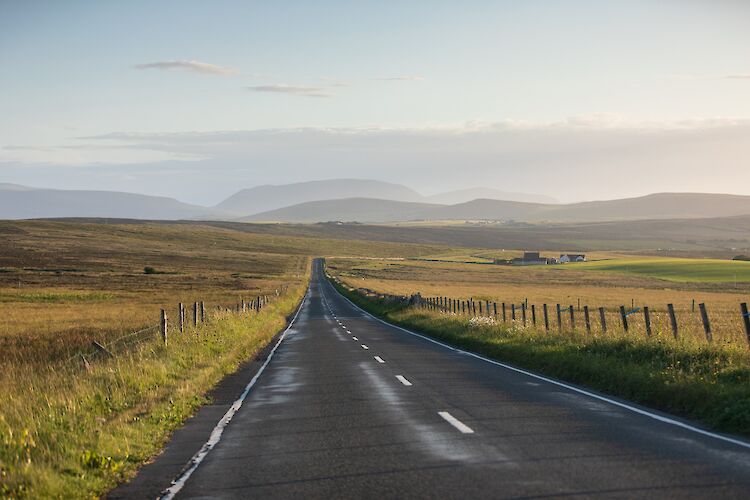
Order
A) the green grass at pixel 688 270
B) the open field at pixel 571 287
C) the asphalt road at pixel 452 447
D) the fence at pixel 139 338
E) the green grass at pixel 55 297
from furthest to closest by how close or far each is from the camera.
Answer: the green grass at pixel 688 270, the green grass at pixel 55 297, the open field at pixel 571 287, the fence at pixel 139 338, the asphalt road at pixel 452 447

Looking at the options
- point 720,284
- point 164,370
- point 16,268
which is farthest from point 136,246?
point 164,370

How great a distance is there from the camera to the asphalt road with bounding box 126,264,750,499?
8.57 m

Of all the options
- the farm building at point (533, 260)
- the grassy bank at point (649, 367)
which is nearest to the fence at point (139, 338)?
the grassy bank at point (649, 367)

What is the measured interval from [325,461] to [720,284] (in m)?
93.8

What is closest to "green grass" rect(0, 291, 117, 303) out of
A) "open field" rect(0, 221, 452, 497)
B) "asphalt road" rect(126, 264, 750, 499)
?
"open field" rect(0, 221, 452, 497)

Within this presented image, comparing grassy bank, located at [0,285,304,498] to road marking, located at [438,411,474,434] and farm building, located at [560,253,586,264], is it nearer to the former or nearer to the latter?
road marking, located at [438,411,474,434]

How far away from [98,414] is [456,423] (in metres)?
5.85

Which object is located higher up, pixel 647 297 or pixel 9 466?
pixel 9 466

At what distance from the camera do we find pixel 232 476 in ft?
30.9

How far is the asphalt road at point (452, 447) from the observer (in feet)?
28.1

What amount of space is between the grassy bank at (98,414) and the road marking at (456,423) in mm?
4377

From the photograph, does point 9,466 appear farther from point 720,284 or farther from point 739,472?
point 720,284

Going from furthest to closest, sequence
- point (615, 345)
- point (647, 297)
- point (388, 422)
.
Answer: point (647, 297) < point (615, 345) < point (388, 422)

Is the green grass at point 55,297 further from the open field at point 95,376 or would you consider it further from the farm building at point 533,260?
the farm building at point 533,260
